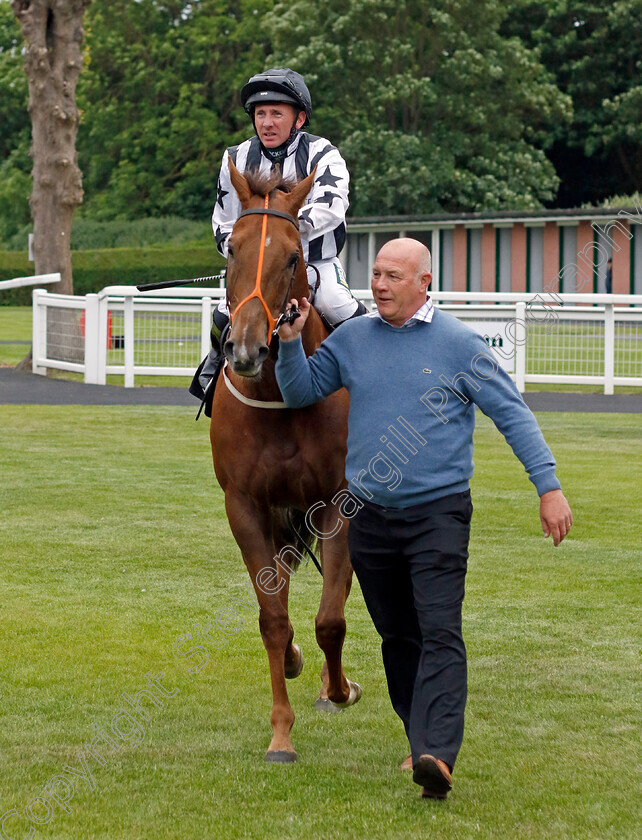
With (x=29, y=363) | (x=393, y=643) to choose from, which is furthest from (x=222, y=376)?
(x=29, y=363)

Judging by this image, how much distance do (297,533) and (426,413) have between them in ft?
3.62

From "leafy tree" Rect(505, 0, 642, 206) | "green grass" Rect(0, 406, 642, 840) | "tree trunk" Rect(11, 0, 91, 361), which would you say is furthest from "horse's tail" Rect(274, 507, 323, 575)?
"leafy tree" Rect(505, 0, 642, 206)

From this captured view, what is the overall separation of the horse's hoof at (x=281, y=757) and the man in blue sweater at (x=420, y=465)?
1.39 ft

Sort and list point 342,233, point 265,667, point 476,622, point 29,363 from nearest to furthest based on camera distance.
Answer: point 342,233, point 265,667, point 476,622, point 29,363

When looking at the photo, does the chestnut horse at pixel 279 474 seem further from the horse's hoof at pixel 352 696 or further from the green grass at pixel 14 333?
the green grass at pixel 14 333

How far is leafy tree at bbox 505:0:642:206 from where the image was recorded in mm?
41531

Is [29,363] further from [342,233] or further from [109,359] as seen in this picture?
[342,233]

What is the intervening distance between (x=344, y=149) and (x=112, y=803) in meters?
37.3

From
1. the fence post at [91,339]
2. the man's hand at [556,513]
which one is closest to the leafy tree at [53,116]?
the fence post at [91,339]

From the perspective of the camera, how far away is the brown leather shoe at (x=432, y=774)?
3625mm

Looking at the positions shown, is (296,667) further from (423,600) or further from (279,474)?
(423,600)

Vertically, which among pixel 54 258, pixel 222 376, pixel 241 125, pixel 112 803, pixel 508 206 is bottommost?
pixel 112 803

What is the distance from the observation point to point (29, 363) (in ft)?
62.0

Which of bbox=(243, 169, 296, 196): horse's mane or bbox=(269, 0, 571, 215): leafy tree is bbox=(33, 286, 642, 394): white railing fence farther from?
bbox=(269, 0, 571, 215): leafy tree
